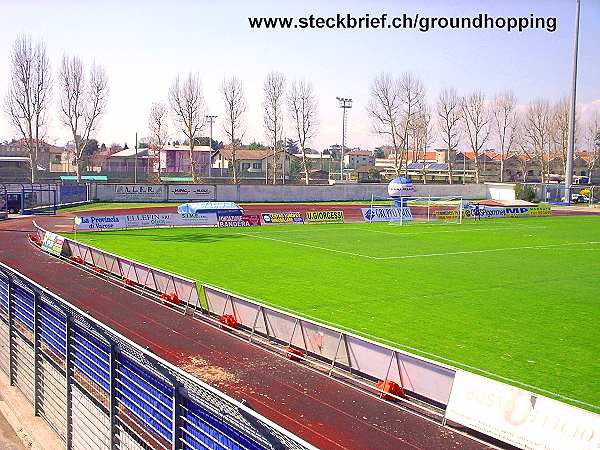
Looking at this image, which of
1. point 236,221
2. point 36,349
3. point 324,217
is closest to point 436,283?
point 36,349

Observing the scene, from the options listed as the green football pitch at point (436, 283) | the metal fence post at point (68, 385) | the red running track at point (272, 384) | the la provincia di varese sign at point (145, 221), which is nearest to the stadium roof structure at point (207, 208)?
the la provincia di varese sign at point (145, 221)

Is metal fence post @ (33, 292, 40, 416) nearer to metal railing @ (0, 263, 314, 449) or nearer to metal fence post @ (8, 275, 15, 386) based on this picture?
metal railing @ (0, 263, 314, 449)

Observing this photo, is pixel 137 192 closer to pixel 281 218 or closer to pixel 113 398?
pixel 281 218

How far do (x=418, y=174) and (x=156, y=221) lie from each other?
93.6m

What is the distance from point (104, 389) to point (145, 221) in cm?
4186

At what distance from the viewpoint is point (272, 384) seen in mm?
14781

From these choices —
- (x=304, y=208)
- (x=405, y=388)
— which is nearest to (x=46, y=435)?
(x=405, y=388)

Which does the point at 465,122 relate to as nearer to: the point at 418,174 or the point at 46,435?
the point at 418,174

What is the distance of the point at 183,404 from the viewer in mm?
7398

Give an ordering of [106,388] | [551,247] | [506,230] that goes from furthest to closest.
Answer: [506,230]
[551,247]
[106,388]

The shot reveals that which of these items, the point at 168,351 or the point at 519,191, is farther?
the point at 519,191

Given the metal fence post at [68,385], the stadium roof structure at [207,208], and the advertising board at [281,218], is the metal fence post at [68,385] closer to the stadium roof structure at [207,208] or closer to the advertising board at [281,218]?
the advertising board at [281,218]

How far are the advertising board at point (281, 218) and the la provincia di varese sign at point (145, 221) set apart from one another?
428 cm

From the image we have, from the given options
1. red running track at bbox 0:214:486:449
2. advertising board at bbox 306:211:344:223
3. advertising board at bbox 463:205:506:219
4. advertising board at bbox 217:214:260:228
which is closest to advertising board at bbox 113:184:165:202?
advertising board at bbox 217:214:260:228
